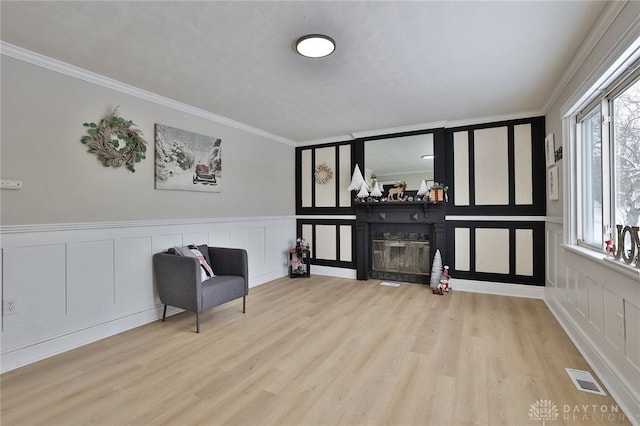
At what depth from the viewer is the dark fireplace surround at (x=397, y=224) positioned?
4.57 metres

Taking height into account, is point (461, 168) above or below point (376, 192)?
above

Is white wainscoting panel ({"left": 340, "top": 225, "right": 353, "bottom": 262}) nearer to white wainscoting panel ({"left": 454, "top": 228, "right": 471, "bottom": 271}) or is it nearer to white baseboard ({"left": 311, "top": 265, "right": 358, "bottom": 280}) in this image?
white baseboard ({"left": 311, "top": 265, "right": 358, "bottom": 280})

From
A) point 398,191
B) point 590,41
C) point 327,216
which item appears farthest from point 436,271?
point 590,41

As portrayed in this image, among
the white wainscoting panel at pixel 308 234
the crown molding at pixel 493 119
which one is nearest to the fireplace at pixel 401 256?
the white wainscoting panel at pixel 308 234

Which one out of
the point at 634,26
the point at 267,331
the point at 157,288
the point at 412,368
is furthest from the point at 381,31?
the point at 157,288

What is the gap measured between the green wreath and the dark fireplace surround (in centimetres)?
327

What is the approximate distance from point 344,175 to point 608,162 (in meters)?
3.56

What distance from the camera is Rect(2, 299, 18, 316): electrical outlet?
2.29 meters

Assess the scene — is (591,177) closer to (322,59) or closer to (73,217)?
(322,59)

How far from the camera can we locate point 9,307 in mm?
Result: 2311

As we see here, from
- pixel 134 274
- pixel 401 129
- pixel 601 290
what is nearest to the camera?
pixel 601 290

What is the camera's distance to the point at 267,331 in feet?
9.77

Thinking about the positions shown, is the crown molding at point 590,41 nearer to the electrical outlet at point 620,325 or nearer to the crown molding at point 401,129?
the crown molding at point 401,129

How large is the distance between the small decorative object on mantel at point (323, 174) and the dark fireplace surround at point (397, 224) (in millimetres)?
756
